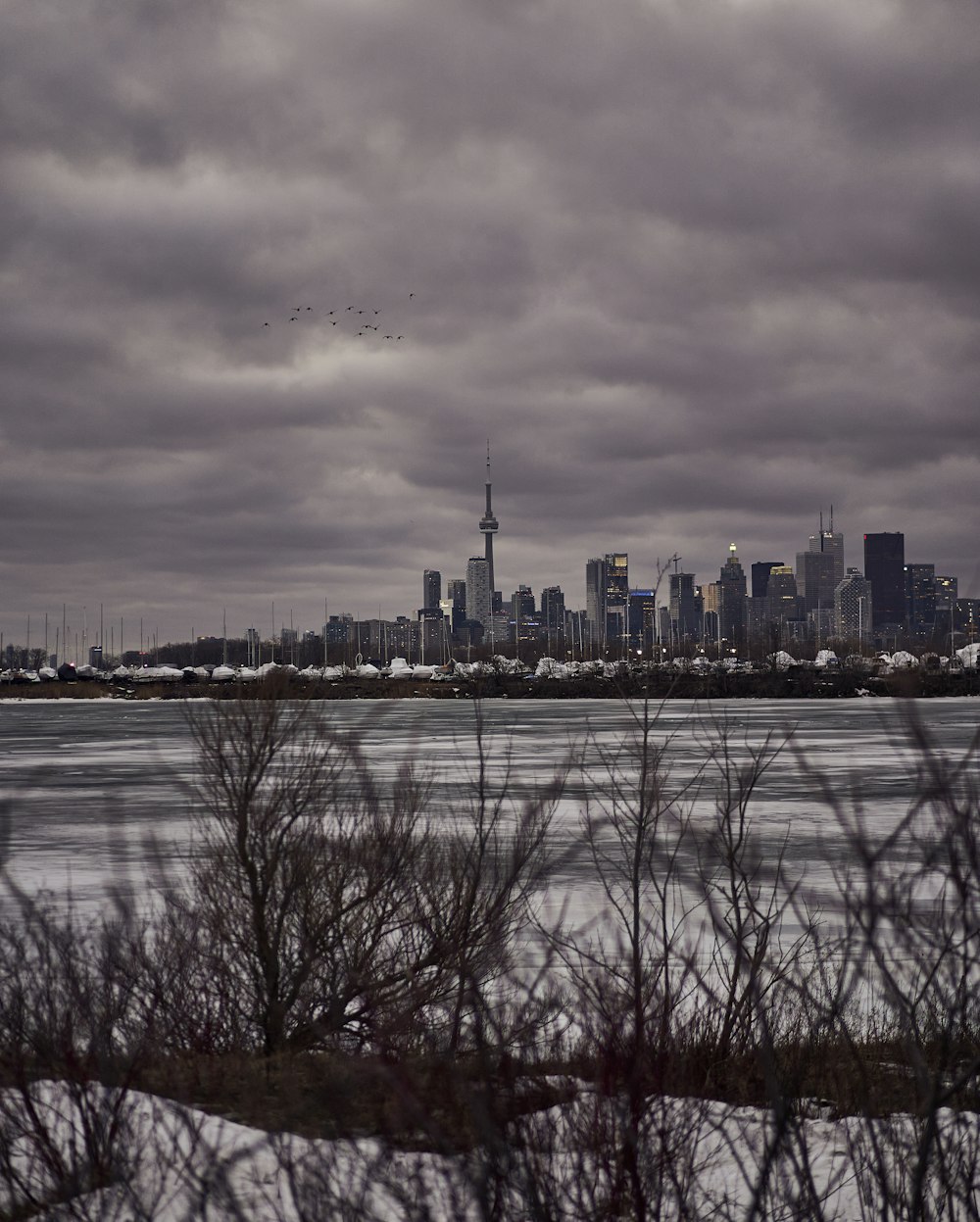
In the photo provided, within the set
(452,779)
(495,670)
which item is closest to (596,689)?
(495,670)

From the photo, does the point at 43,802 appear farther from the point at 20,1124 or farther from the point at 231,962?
the point at 20,1124

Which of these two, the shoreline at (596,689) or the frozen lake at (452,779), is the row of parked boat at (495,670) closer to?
the shoreline at (596,689)

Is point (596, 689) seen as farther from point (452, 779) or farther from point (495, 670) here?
point (452, 779)

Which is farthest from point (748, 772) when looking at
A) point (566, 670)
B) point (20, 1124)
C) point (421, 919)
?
point (566, 670)

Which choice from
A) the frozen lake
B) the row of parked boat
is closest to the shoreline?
the row of parked boat

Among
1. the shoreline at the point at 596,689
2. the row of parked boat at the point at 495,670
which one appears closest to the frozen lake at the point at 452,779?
the shoreline at the point at 596,689

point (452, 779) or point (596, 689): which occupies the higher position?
point (452, 779)

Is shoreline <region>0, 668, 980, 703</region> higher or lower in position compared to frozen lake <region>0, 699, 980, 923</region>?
lower

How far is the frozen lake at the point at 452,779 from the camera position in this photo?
1139 centimetres

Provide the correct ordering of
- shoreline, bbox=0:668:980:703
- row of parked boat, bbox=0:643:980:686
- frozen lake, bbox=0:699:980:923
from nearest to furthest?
frozen lake, bbox=0:699:980:923 → shoreline, bbox=0:668:980:703 → row of parked boat, bbox=0:643:980:686

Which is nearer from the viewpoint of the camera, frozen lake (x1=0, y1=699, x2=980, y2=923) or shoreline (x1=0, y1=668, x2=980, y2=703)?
frozen lake (x1=0, y1=699, x2=980, y2=923)

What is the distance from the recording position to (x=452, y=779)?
29.4m

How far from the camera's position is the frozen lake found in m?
11.4

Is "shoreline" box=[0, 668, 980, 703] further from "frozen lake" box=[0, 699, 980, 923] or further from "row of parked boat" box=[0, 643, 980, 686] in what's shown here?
"frozen lake" box=[0, 699, 980, 923]
